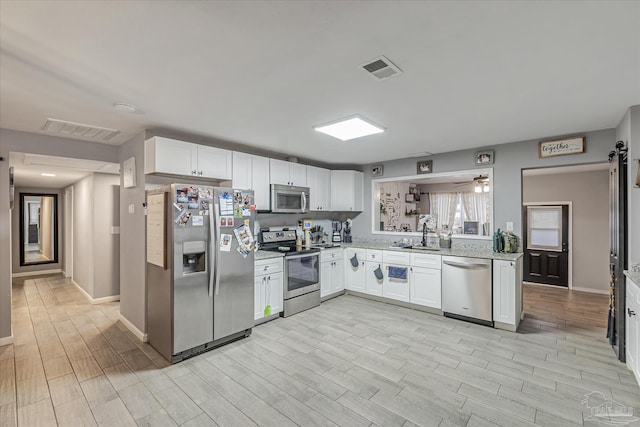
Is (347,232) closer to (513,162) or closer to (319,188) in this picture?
(319,188)

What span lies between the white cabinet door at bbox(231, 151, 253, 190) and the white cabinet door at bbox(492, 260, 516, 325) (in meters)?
3.40

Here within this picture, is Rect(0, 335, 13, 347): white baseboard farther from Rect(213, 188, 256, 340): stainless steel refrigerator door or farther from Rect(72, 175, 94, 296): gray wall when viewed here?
Rect(213, 188, 256, 340): stainless steel refrigerator door

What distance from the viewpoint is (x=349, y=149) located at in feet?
14.3

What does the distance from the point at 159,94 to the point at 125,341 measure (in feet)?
→ 9.10

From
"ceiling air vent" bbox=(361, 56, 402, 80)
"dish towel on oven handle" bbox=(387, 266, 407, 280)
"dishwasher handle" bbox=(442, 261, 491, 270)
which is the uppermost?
"ceiling air vent" bbox=(361, 56, 402, 80)

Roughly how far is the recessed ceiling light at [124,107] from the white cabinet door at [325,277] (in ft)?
10.4

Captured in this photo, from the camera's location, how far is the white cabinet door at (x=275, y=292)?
3.83 meters

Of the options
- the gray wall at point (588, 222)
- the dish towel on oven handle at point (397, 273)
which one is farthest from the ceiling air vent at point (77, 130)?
the gray wall at point (588, 222)

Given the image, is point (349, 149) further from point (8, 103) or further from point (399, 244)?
point (8, 103)

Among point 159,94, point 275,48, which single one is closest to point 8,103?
point 159,94

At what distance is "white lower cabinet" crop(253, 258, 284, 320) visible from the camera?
371 cm

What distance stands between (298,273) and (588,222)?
5701mm

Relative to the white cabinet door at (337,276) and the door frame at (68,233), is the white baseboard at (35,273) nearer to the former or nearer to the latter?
the door frame at (68,233)

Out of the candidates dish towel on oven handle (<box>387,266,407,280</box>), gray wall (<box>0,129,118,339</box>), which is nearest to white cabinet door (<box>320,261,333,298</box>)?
dish towel on oven handle (<box>387,266,407,280</box>)
